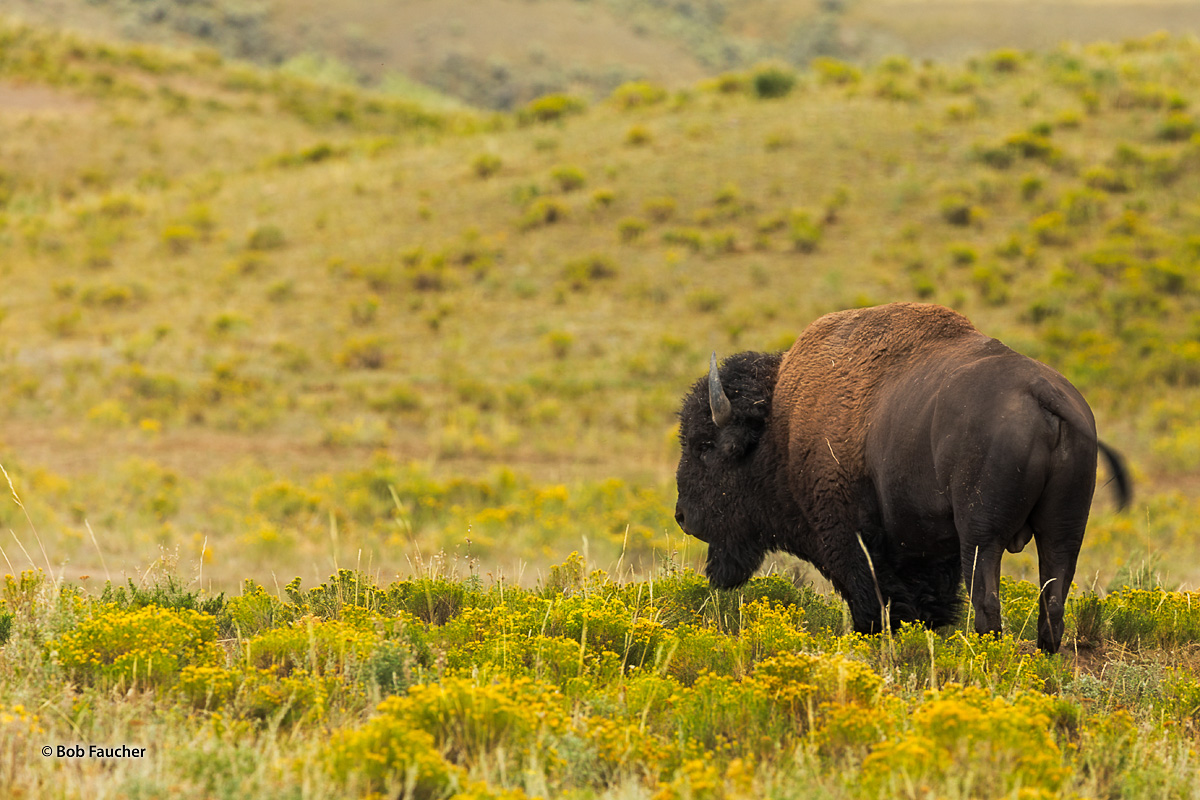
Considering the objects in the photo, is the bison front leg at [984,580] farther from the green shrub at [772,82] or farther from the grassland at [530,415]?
the green shrub at [772,82]

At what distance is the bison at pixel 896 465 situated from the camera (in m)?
4.49

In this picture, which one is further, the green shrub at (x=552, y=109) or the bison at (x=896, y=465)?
the green shrub at (x=552, y=109)

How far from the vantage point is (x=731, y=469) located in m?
6.29

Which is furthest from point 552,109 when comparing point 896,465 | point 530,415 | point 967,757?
point 967,757

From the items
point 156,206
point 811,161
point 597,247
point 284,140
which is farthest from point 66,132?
point 811,161

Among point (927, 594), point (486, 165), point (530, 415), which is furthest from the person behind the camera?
point (486, 165)

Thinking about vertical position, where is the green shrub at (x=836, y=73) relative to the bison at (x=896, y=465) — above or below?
above

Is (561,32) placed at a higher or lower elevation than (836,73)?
higher

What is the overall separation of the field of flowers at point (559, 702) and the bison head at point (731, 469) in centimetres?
58

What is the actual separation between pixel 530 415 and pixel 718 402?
13328 mm

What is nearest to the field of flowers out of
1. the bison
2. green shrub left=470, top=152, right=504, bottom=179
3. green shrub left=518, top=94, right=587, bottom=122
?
the bison

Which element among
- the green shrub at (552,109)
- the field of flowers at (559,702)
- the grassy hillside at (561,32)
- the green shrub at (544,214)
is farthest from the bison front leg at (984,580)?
the grassy hillside at (561,32)

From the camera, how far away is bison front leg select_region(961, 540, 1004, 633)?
461 centimetres

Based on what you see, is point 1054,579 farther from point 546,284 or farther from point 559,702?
point 546,284
